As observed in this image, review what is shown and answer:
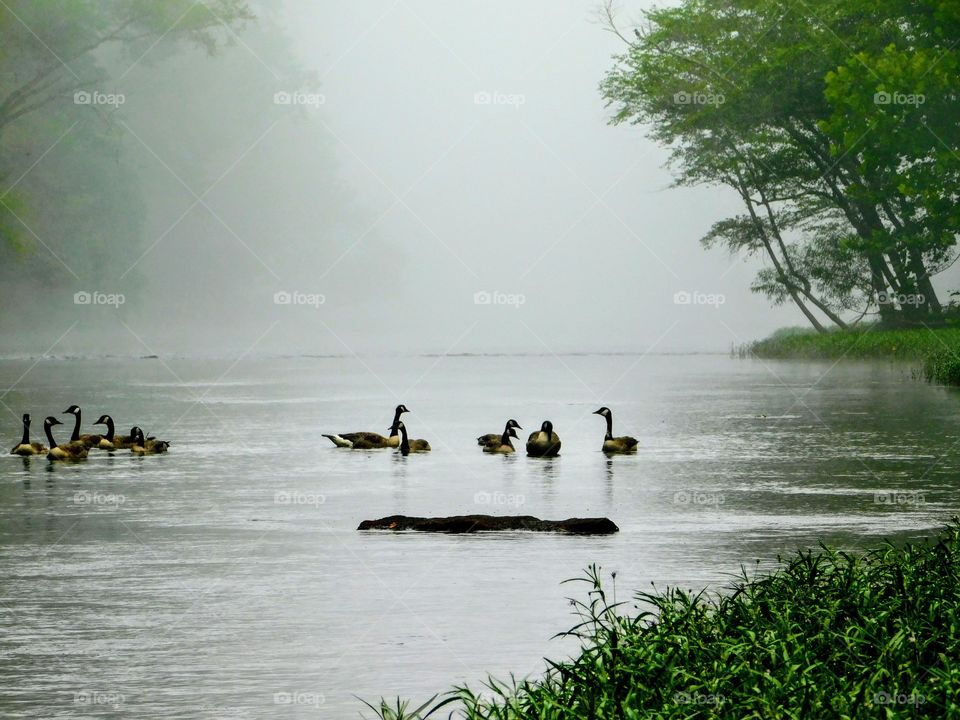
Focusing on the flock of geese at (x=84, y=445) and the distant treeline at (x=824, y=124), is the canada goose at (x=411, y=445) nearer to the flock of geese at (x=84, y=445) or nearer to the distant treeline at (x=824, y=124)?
the flock of geese at (x=84, y=445)

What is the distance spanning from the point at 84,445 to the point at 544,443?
23.3ft

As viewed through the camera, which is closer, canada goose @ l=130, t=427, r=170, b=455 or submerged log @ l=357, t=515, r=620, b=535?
submerged log @ l=357, t=515, r=620, b=535

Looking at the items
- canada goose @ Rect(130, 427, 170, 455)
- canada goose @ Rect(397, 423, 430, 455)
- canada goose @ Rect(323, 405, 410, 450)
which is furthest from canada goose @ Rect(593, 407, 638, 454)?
canada goose @ Rect(130, 427, 170, 455)

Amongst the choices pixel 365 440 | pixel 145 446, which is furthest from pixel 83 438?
pixel 365 440

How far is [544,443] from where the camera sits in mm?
23031

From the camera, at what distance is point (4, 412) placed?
32719 millimetres

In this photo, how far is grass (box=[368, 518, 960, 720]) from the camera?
6.87 m

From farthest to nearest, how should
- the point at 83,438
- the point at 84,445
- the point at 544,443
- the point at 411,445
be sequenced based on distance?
the point at 83,438, the point at 411,445, the point at 84,445, the point at 544,443

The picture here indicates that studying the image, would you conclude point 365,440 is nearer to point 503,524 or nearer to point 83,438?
point 83,438

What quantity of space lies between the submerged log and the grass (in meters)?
4.77

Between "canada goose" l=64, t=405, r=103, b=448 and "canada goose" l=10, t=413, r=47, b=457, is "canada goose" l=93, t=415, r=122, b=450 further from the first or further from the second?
"canada goose" l=10, t=413, r=47, b=457

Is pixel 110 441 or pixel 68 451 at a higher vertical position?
pixel 110 441

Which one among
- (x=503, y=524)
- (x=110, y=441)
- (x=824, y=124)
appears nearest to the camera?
(x=503, y=524)

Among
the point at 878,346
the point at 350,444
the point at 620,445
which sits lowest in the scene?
the point at 620,445
